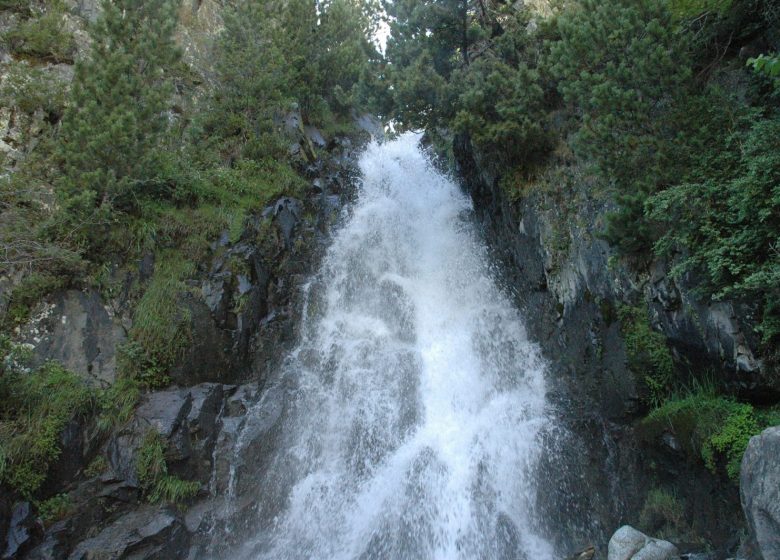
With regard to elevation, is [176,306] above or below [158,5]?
below

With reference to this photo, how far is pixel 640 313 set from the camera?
23.6 feet

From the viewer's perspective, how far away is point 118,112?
8758 millimetres

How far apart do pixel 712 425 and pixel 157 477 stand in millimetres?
7783

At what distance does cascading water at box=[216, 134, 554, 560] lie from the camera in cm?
715

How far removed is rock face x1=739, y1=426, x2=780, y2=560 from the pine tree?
32.2 ft

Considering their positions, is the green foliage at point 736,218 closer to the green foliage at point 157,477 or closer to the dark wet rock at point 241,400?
the dark wet rock at point 241,400

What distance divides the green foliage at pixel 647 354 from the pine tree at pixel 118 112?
29.7ft

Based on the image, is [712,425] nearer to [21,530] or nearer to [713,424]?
[713,424]

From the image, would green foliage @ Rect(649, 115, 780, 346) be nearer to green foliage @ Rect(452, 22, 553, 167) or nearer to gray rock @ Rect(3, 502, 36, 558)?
green foliage @ Rect(452, 22, 553, 167)

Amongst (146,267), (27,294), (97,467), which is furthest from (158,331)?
(97,467)

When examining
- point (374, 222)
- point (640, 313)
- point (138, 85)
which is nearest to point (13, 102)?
point (138, 85)

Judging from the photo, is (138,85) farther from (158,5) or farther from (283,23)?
(283,23)

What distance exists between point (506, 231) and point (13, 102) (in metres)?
10.8

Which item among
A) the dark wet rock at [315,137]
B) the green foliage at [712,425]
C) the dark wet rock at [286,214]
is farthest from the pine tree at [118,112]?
the green foliage at [712,425]
